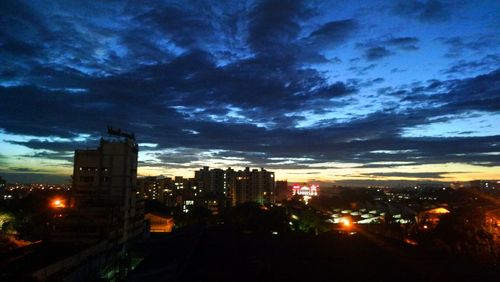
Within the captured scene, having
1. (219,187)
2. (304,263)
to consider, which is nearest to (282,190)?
(219,187)

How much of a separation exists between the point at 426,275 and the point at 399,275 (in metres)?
1.22

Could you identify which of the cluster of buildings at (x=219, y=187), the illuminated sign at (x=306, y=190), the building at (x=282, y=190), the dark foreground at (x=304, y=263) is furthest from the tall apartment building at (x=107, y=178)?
the building at (x=282, y=190)

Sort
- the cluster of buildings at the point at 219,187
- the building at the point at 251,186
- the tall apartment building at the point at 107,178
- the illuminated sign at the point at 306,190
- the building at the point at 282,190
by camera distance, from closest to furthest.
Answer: the tall apartment building at the point at 107,178, the cluster of buildings at the point at 219,187, the building at the point at 251,186, the illuminated sign at the point at 306,190, the building at the point at 282,190

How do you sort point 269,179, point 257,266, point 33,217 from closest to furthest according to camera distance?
1. point 257,266
2. point 33,217
3. point 269,179

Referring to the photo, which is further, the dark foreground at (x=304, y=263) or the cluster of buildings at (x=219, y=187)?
the cluster of buildings at (x=219, y=187)

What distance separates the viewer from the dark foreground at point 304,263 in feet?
58.2

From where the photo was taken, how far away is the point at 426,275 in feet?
58.5

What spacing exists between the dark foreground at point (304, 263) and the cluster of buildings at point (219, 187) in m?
72.6

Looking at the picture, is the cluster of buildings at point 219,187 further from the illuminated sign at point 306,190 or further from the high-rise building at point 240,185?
the illuminated sign at point 306,190

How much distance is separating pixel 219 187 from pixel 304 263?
104m

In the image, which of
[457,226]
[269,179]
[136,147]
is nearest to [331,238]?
[457,226]

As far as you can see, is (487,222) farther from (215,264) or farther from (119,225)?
(119,225)

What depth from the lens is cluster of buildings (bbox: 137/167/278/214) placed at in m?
105

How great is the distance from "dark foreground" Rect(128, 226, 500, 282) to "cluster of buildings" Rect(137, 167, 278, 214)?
7265 centimetres
